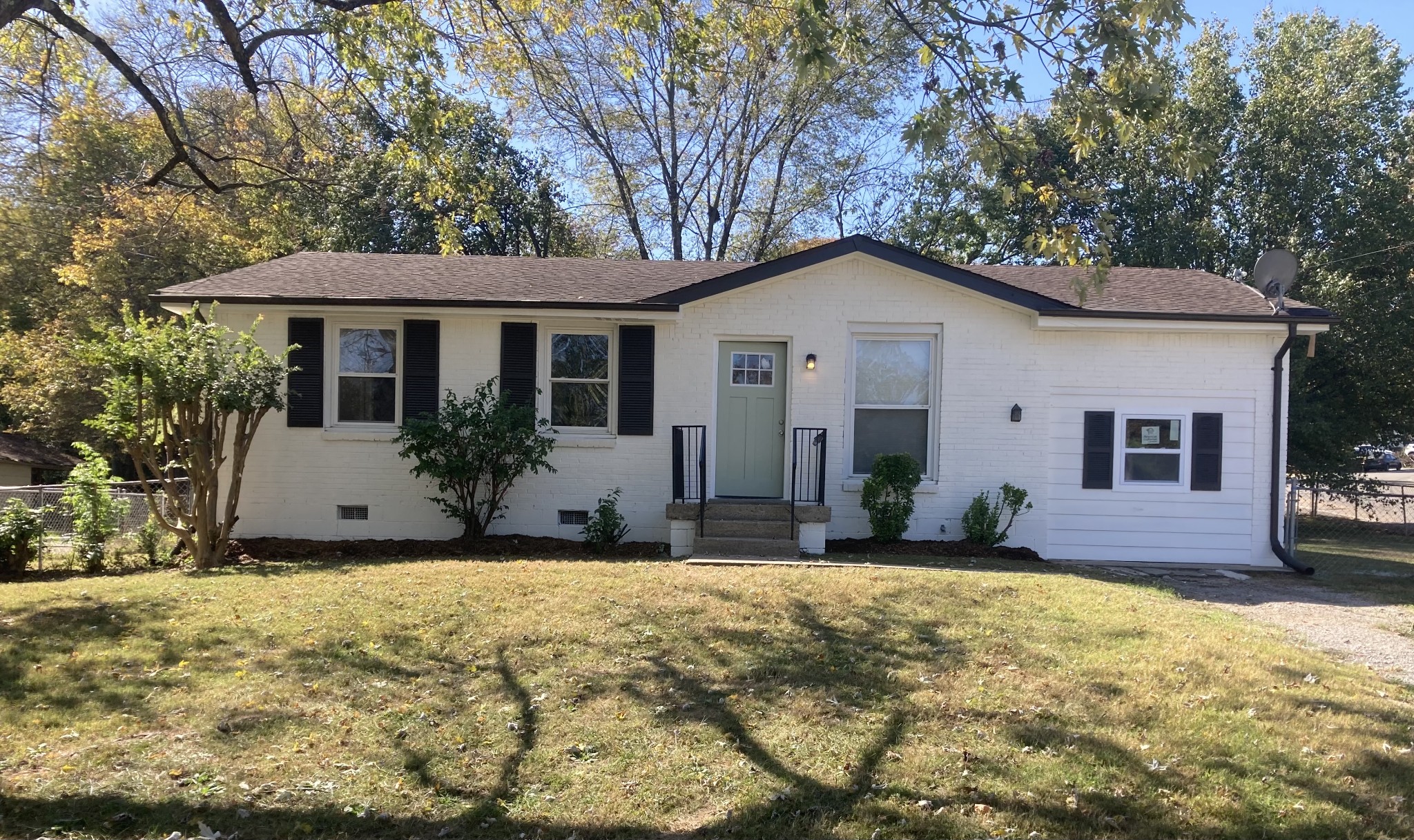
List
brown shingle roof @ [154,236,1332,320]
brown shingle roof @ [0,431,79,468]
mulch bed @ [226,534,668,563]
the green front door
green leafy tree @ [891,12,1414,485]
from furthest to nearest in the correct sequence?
brown shingle roof @ [0,431,79,468] < green leafy tree @ [891,12,1414,485] < the green front door < brown shingle roof @ [154,236,1332,320] < mulch bed @ [226,534,668,563]

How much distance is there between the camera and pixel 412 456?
10.5m

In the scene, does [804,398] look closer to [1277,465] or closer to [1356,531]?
[1277,465]

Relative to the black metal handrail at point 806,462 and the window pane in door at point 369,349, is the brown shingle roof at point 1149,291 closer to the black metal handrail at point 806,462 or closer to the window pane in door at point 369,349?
the black metal handrail at point 806,462

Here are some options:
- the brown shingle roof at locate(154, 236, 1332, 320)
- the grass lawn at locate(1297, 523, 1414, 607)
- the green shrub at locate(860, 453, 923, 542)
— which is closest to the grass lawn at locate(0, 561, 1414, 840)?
the green shrub at locate(860, 453, 923, 542)

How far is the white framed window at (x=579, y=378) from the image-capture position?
435 inches

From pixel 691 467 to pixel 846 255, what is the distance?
10.6ft

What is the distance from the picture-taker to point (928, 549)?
1011 cm

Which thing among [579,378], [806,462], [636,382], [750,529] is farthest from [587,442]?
[806,462]

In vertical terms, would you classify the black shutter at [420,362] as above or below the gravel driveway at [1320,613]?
above

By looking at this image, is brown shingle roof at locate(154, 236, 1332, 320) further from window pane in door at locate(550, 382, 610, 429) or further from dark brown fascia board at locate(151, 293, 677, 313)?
window pane in door at locate(550, 382, 610, 429)

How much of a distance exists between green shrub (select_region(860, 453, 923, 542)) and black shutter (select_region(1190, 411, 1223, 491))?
3.58 m

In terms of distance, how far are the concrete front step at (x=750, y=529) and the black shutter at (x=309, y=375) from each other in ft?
16.8

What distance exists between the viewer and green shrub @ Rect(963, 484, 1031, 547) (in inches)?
409

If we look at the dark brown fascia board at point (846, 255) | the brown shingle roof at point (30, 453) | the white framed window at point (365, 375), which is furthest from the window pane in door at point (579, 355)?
the brown shingle roof at point (30, 453)
